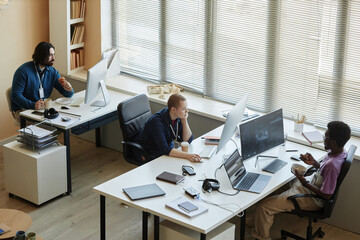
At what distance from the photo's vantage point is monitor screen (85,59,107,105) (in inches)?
240

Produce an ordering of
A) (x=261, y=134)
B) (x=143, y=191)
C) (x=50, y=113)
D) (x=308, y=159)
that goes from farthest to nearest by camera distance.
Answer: (x=50, y=113) < (x=261, y=134) < (x=308, y=159) < (x=143, y=191)

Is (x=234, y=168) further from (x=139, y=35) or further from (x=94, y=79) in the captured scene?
(x=139, y=35)

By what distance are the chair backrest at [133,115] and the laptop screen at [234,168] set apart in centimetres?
127

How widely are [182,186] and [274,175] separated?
864 mm

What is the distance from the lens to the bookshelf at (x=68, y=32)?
7258 mm

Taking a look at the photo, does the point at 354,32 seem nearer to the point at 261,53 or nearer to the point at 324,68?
the point at 324,68

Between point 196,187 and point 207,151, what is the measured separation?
73 cm

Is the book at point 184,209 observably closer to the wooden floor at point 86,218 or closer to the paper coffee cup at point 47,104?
the wooden floor at point 86,218

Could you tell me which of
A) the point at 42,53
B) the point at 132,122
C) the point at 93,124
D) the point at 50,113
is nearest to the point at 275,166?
the point at 132,122

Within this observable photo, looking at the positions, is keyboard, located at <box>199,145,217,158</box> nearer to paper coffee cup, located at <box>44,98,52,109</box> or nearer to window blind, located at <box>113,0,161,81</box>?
paper coffee cup, located at <box>44,98,52,109</box>

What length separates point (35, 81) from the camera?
255 inches

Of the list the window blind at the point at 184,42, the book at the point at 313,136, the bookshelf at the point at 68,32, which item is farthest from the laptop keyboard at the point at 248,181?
the bookshelf at the point at 68,32

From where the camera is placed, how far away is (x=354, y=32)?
18.7 ft

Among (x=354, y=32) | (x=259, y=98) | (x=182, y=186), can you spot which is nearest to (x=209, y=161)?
(x=182, y=186)
